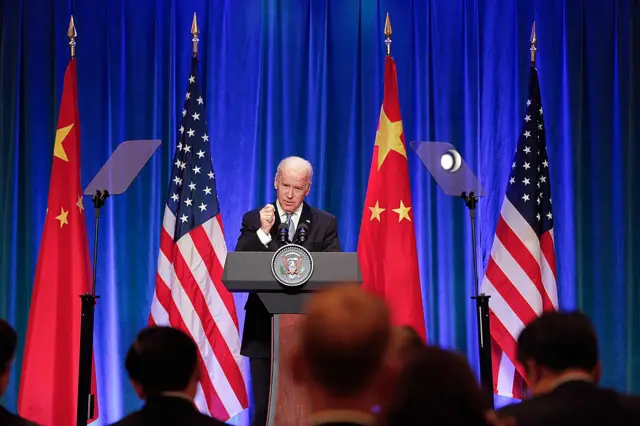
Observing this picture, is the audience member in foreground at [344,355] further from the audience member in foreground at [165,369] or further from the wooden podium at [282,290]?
the wooden podium at [282,290]

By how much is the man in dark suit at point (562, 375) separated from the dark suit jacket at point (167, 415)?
73 centimetres

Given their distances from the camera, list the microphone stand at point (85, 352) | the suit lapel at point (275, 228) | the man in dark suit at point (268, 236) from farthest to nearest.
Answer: the microphone stand at point (85, 352), the suit lapel at point (275, 228), the man in dark suit at point (268, 236)

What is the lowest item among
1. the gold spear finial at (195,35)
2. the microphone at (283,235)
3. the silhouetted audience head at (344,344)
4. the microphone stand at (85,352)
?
the microphone stand at (85,352)

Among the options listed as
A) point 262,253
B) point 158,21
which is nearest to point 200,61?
point 158,21

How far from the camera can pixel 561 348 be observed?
6.57 ft

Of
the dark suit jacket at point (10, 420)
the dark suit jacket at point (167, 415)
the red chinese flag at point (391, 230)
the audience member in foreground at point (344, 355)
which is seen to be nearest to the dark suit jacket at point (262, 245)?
the red chinese flag at point (391, 230)

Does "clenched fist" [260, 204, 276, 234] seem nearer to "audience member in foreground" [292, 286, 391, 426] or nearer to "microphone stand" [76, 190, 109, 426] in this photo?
"microphone stand" [76, 190, 109, 426]

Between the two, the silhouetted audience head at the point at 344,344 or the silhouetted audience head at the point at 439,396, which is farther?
the silhouetted audience head at the point at 344,344

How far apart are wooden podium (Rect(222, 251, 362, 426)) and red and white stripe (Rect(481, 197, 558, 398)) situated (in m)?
2.08

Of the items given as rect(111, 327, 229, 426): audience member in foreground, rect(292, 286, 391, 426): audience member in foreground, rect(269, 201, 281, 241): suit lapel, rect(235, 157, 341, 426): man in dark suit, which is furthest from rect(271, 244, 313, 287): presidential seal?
rect(292, 286, 391, 426): audience member in foreground

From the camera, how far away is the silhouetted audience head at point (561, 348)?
1984 mm

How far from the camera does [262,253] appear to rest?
12.1ft

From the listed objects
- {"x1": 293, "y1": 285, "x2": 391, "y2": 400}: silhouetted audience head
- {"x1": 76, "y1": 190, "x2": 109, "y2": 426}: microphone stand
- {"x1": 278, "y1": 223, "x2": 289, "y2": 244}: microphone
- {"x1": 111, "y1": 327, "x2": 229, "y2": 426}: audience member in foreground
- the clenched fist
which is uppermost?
the clenched fist

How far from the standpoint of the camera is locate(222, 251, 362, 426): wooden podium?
3.62 m
